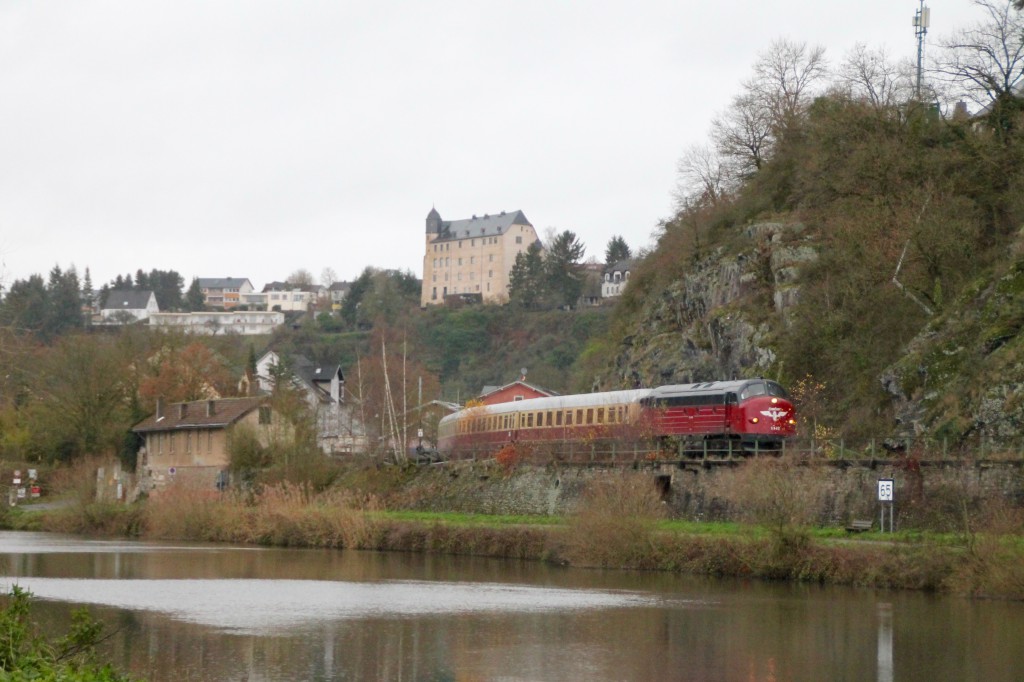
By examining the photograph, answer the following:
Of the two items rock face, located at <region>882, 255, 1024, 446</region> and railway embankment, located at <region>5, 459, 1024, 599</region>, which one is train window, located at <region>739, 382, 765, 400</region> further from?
rock face, located at <region>882, 255, 1024, 446</region>

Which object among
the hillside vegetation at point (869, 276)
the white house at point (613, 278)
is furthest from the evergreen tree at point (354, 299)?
the hillside vegetation at point (869, 276)

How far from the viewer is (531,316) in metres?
153

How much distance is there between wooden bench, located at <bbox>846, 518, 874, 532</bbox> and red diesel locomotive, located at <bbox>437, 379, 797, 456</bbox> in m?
5.29

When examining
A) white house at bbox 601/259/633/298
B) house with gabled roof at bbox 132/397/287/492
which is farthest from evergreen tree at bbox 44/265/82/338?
house with gabled roof at bbox 132/397/287/492

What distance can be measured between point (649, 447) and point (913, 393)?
10743 mm

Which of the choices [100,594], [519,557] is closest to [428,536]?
[519,557]

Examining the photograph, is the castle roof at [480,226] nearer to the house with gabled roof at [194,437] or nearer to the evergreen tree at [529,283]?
the evergreen tree at [529,283]

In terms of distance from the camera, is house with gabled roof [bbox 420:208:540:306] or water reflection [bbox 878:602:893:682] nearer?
water reflection [bbox 878:602:893:682]

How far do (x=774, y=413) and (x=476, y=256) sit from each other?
139799 millimetres

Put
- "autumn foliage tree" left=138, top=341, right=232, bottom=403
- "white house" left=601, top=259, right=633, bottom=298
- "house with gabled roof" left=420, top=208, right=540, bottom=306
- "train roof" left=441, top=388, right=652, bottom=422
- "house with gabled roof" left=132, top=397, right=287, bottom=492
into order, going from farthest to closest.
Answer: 1. "house with gabled roof" left=420, top=208, right=540, bottom=306
2. "white house" left=601, top=259, right=633, bottom=298
3. "autumn foliage tree" left=138, top=341, right=232, bottom=403
4. "house with gabled roof" left=132, top=397, right=287, bottom=492
5. "train roof" left=441, top=388, right=652, bottom=422

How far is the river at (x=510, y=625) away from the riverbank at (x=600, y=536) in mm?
973

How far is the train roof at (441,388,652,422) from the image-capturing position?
182 feet

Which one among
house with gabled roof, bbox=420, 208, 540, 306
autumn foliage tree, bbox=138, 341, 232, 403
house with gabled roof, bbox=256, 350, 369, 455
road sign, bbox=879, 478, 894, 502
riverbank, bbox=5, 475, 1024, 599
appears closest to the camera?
riverbank, bbox=5, 475, 1024, 599

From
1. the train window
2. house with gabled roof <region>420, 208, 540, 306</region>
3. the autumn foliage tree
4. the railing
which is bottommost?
the railing
